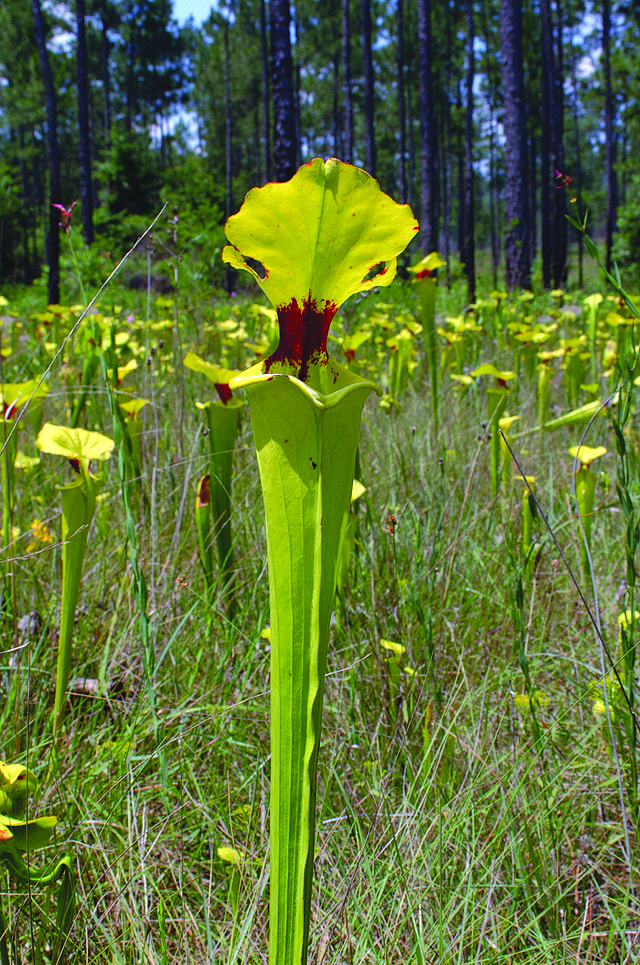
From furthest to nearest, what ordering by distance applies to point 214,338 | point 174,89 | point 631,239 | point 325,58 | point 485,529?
1. point 174,89
2. point 325,58
3. point 631,239
4. point 214,338
5. point 485,529

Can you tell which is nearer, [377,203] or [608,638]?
[377,203]

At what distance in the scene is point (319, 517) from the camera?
490 millimetres

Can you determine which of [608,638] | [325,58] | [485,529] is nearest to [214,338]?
[485,529]

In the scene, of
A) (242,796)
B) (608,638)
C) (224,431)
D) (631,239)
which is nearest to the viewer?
(242,796)

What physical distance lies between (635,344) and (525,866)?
870mm

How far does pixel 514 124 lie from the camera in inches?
301

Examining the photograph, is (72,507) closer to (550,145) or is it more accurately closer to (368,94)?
(368,94)

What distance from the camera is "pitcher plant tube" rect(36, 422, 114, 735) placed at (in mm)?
1015

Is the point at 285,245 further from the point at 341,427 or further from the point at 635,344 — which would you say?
the point at 635,344

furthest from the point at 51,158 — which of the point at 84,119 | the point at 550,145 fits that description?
the point at 550,145

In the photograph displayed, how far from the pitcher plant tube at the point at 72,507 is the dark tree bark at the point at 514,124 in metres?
7.25

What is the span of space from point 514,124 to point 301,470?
8745mm

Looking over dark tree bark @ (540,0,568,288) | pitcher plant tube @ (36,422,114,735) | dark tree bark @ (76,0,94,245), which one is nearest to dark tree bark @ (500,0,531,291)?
dark tree bark @ (540,0,568,288)

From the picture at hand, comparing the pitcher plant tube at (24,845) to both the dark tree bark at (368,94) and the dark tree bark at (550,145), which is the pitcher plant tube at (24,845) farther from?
the dark tree bark at (368,94)
